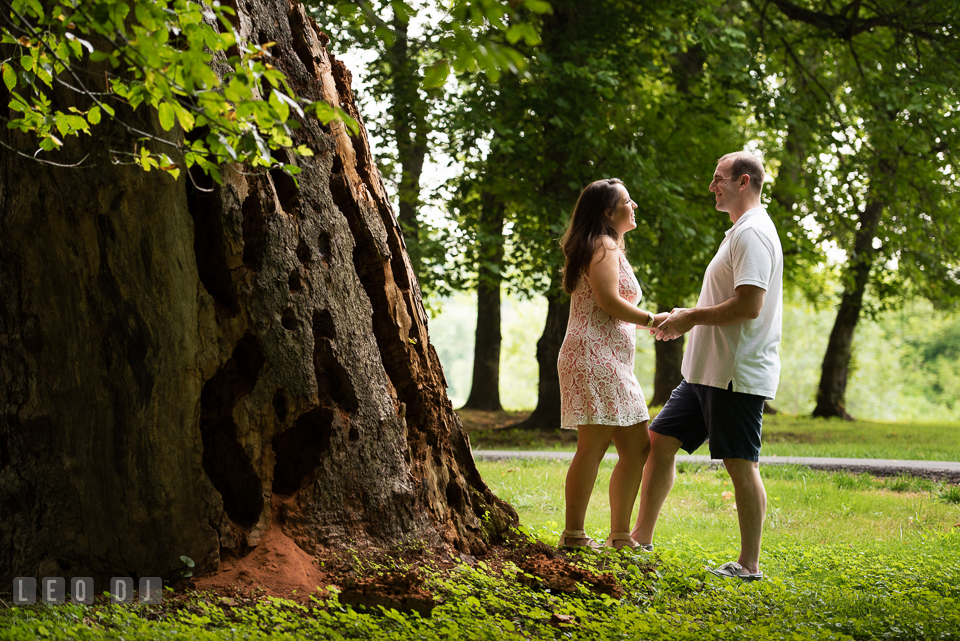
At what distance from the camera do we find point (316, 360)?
394cm

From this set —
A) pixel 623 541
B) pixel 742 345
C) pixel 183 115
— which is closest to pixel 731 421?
pixel 742 345

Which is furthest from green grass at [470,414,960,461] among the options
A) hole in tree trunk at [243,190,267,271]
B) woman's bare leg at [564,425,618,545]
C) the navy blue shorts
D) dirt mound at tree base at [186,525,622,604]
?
hole in tree trunk at [243,190,267,271]

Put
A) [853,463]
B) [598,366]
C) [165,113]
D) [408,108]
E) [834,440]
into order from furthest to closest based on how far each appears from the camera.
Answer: [834,440], [408,108], [853,463], [598,366], [165,113]

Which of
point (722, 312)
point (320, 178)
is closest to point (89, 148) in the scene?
point (320, 178)

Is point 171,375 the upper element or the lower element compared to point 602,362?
lower

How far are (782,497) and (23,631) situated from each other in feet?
20.2

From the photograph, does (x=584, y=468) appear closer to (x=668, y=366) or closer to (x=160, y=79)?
(x=160, y=79)

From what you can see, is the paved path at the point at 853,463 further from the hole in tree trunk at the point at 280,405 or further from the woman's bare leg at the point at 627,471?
the hole in tree trunk at the point at 280,405

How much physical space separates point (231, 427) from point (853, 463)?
7.83 meters

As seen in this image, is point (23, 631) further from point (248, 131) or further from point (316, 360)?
point (248, 131)

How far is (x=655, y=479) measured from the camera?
4641 mm

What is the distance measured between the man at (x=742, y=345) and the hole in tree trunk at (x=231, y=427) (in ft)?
7.74

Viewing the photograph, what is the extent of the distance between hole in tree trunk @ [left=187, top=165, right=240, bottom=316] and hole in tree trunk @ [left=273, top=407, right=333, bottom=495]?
0.69 metres

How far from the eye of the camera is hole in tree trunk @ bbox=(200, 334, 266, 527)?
378 centimetres
